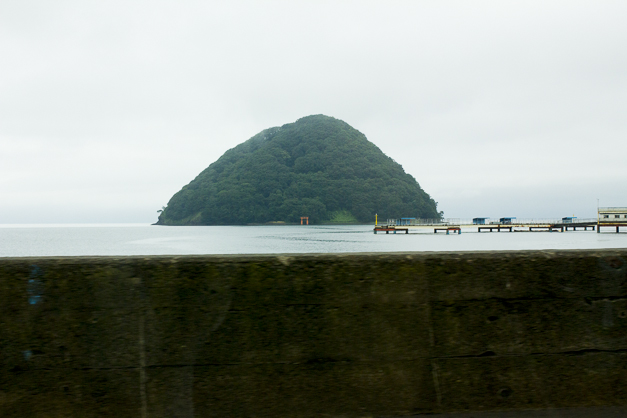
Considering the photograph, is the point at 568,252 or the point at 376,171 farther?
the point at 376,171

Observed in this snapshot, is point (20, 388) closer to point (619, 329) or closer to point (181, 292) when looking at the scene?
point (181, 292)

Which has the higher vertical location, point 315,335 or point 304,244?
point 315,335

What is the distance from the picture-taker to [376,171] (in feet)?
649

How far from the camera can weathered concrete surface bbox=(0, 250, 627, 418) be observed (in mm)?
2682

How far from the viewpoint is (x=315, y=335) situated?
9.29 ft

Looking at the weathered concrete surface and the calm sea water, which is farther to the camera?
the calm sea water

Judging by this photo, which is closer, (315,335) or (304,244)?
(315,335)

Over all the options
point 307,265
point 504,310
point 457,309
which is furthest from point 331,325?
point 504,310

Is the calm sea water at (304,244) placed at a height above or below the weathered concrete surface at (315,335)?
below

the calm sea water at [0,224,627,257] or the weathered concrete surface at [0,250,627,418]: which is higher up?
the weathered concrete surface at [0,250,627,418]

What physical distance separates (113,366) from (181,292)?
631 millimetres

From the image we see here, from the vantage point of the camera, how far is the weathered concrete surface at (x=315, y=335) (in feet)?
8.80

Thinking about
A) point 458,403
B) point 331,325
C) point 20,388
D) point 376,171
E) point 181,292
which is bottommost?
point 458,403

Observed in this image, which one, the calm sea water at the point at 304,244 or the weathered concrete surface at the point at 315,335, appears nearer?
the weathered concrete surface at the point at 315,335
